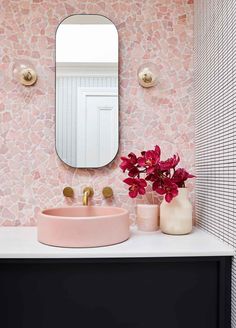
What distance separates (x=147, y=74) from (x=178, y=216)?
2.41 ft

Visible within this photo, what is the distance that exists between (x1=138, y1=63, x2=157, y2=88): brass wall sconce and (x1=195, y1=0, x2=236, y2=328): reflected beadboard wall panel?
8.8 inches

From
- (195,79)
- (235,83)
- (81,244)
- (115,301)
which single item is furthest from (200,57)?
(115,301)

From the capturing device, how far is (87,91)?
1581 mm

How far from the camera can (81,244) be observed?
115 cm

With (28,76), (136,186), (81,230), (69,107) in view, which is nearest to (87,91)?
(69,107)

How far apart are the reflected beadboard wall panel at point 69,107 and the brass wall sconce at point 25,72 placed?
13 centimetres

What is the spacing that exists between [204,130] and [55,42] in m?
0.90

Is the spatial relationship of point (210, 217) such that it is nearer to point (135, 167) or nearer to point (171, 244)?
point (171, 244)

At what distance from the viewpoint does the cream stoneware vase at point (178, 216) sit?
136cm

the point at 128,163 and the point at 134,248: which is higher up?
the point at 128,163

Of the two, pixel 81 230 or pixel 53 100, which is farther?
pixel 53 100

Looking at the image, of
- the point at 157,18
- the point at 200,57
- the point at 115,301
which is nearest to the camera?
the point at 115,301

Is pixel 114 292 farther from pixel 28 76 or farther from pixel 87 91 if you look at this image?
pixel 28 76

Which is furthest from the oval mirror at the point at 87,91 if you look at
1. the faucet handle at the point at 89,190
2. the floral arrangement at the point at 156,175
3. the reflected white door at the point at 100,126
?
the floral arrangement at the point at 156,175
